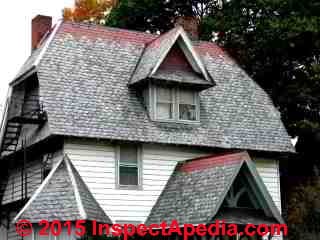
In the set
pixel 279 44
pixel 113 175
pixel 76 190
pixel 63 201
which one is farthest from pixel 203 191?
pixel 279 44

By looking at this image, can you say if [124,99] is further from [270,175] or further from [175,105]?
[270,175]

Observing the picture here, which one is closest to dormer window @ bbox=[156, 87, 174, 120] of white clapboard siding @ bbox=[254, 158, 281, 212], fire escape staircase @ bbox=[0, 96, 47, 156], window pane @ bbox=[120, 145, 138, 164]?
window pane @ bbox=[120, 145, 138, 164]

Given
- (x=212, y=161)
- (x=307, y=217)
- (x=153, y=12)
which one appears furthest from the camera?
(x=153, y=12)

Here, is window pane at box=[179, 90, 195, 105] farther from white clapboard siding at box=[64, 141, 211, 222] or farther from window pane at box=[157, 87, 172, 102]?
white clapboard siding at box=[64, 141, 211, 222]

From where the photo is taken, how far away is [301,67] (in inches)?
1796

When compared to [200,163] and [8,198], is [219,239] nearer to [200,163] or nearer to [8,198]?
[200,163]

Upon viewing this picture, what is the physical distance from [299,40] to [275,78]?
9.93 feet

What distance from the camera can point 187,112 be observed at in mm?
35219

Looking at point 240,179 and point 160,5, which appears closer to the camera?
point 240,179

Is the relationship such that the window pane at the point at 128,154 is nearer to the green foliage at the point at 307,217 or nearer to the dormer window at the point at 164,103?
the dormer window at the point at 164,103

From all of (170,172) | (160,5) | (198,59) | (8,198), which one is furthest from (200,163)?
(160,5)

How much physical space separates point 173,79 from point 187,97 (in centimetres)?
143

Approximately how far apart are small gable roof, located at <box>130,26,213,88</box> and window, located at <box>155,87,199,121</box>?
27.2 inches

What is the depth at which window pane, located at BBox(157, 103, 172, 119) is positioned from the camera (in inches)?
1356
